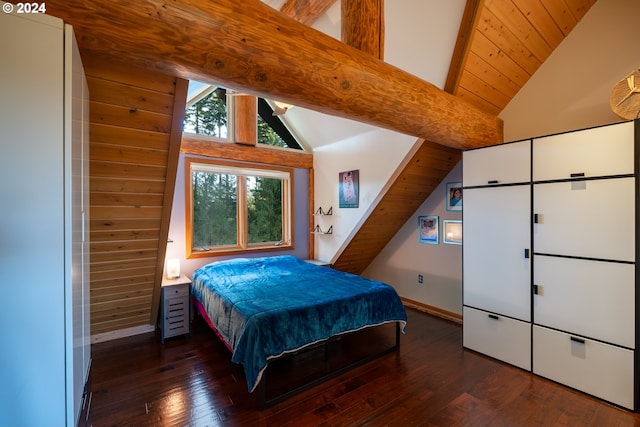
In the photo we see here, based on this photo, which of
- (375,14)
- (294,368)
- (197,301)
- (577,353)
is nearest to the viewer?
(375,14)

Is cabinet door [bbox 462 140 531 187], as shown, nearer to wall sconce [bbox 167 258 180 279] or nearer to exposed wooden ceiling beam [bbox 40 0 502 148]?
exposed wooden ceiling beam [bbox 40 0 502 148]

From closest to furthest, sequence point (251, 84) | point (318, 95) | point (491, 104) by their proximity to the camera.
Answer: point (251, 84)
point (318, 95)
point (491, 104)

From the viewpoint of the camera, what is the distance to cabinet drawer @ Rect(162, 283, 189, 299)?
308 centimetres

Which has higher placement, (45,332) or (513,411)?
(45,332)

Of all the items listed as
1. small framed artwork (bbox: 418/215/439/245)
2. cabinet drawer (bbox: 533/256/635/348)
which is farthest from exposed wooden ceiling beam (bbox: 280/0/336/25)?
cabinet drawer (bbox: 533/256/635/348)

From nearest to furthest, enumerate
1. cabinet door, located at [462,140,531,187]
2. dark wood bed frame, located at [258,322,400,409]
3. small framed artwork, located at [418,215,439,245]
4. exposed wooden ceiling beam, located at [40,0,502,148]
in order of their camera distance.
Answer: exposed wooden ceiling beam, located at [40,0,502,148], dark wood bed frame, located at [258,322,400,409], cabinet door, located at [462,140,531,187], small framed artwork, located at [418,215,439,245]

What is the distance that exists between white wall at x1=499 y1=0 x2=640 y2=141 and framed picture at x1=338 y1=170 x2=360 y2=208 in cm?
193

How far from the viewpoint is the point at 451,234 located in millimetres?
3684

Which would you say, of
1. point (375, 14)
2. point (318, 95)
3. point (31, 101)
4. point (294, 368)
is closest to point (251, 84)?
point (318, 95)

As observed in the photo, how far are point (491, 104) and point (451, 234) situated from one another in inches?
62.3

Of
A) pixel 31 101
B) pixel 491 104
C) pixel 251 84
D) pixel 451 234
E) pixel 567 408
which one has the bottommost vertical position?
pixel 567 408

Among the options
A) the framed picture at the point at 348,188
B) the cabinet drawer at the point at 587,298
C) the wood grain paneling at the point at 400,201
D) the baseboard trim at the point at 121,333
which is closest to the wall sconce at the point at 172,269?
the baseboard trim at the point at 121,333

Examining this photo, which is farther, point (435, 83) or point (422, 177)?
point (422, 177)

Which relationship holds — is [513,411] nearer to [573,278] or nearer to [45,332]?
[573,278]
